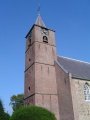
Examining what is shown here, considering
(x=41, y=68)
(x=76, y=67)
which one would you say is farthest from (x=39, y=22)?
(x=76, y=67)

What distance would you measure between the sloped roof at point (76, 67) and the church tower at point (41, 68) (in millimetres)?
1721

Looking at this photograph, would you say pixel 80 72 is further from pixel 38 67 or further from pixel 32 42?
pixel 32 42

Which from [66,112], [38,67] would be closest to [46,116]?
[66,112]

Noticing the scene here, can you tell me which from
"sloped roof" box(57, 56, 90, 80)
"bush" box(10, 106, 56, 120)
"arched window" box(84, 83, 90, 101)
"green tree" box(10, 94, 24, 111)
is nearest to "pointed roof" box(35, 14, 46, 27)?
"sloped roof" box(57, 56, 90, 80)

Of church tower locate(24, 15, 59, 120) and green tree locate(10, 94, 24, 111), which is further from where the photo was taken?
green tree locate(10, 94, 24, 111)

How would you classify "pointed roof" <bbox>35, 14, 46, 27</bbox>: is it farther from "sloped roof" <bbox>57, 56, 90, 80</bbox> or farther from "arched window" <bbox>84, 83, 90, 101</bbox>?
"arched window" <bbox>84, 83, 90, 101</bbox>

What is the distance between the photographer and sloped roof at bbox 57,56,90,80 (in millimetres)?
25030

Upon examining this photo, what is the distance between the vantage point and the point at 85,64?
30625mm

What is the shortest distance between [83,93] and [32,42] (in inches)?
443

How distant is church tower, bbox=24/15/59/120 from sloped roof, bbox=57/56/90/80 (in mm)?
1721

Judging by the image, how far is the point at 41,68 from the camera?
85.5ft

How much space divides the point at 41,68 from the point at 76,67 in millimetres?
5691

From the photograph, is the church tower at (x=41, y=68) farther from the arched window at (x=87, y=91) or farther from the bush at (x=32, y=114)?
the bush at (x=32, y=114)

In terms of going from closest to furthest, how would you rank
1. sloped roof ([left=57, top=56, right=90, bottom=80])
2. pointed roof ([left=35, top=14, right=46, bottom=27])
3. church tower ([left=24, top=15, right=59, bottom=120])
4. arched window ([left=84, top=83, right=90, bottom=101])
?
arched window ([left=84, top=83, right=90, bottom=101]), church tower ([left=24, top=15, right=59, bottom=120]), sloped roof ([left=57, top=56, right=90, bottom=80]), pointed roof ([left=35, top=14, right=46, bottom=27])
